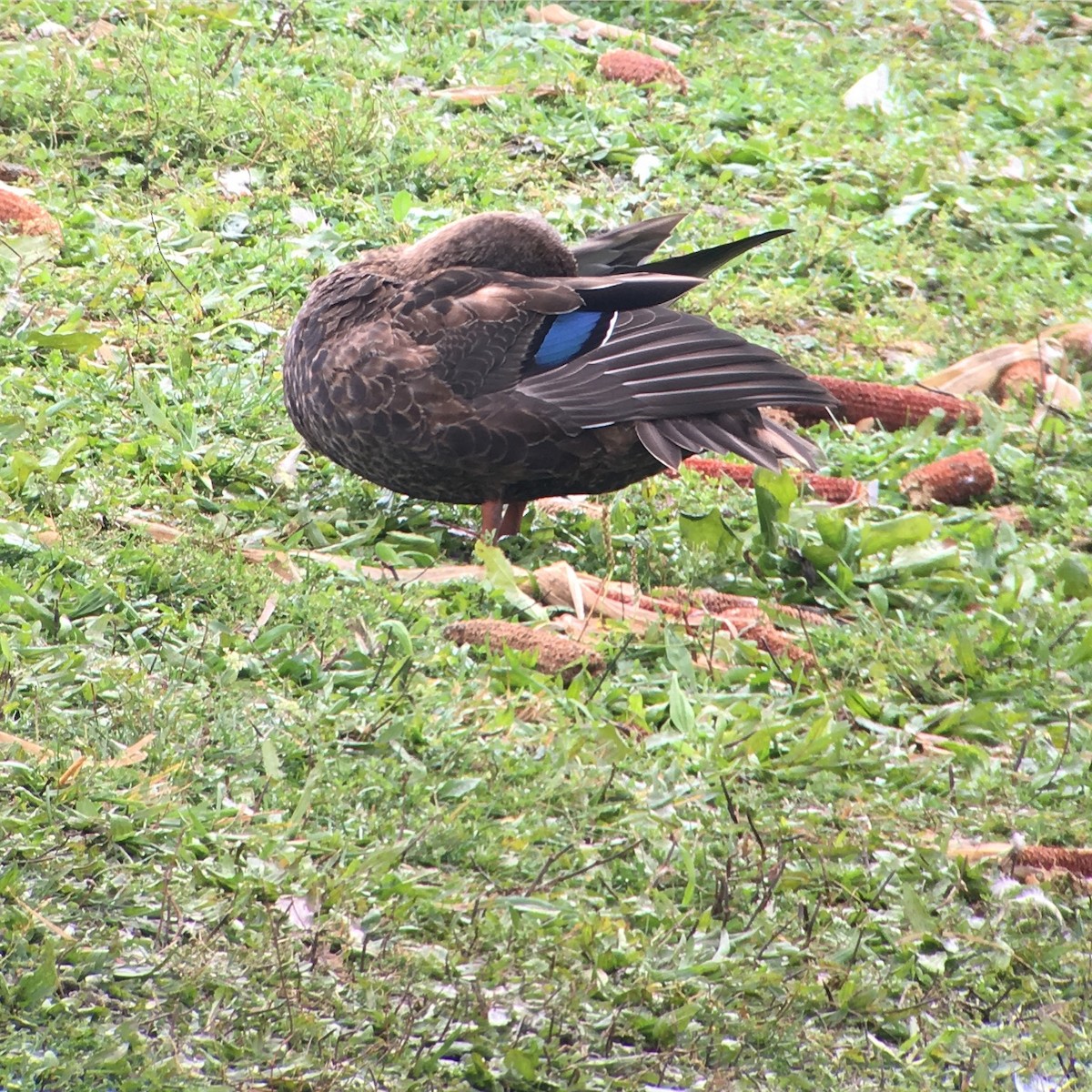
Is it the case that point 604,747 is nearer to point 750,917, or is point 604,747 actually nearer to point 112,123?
point 750,917

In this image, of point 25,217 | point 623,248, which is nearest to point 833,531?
point 623,248

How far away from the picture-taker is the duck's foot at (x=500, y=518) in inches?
219

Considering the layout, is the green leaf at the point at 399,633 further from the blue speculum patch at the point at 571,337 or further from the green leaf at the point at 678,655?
the blue speculum patch at the point at 571,337

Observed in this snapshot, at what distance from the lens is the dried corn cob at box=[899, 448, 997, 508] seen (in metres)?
6.27

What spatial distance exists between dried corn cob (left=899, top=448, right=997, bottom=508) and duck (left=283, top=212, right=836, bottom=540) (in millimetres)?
750

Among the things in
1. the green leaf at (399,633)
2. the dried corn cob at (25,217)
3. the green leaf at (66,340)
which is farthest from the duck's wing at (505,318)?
the dried corn cob at (25,217)

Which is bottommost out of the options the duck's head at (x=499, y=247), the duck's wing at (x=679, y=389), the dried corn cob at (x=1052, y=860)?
the dried corn cob at (x=1052, y=860)

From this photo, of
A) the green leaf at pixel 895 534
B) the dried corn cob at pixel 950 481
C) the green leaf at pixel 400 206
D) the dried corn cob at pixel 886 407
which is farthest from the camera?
the green leaf at pixel 400 206

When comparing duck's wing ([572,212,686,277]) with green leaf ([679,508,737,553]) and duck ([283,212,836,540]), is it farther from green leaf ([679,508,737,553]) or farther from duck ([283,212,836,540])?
green leaf ([679,508,737,553])

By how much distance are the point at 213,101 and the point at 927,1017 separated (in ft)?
19.5

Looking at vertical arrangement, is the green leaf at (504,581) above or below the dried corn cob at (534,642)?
below

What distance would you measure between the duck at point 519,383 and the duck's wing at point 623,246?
378 mm

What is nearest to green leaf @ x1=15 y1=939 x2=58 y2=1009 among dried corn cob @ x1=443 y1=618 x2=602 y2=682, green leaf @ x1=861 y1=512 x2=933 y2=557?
dried corn cob @ x1=443 y1=618 x2=602 y2=682

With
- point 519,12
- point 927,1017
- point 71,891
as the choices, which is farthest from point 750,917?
point 519,12
